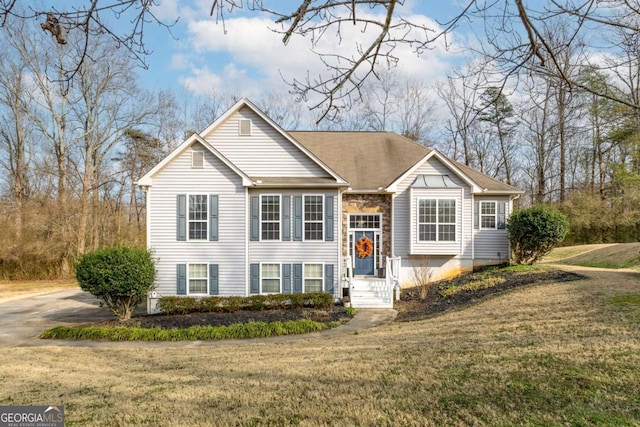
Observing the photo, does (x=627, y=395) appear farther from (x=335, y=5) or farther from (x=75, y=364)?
(x=75, y=364)

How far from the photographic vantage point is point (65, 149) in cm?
2859

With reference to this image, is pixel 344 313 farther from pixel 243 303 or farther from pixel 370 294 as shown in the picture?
pixel 243 303

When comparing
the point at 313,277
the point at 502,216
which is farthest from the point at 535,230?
the point at 313,277

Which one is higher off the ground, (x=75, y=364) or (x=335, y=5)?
(x=335, y=5)

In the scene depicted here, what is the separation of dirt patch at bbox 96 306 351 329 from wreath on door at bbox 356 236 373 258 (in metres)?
4.37

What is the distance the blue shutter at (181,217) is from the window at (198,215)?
174 millimetres

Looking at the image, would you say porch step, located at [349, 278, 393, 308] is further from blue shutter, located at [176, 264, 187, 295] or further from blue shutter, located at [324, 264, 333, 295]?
blue shutter, located at [176, 264, 187, 295]

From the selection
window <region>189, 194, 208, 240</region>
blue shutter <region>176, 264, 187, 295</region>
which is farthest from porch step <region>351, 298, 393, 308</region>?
blue shutter <region>176, 264, 187, 295</region>

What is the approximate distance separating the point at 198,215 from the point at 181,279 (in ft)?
→ 7.67

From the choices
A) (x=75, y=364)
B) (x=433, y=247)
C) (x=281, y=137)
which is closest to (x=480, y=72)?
(x=75, y=364)

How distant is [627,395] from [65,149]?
106 ft

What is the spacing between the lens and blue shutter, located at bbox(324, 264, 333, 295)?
49.8ft

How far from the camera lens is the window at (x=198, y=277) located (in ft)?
48.9

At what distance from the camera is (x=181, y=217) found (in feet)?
48.7
